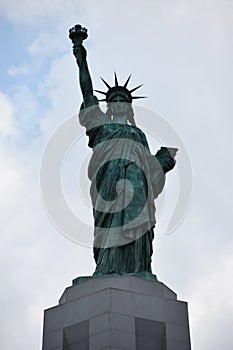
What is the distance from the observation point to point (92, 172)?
17.5m

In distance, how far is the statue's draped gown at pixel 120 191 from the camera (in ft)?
51.6

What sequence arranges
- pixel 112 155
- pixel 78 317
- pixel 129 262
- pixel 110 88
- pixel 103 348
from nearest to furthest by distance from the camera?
pixel 103 348
pixel 78 317
pixel 129 262
pixel 112 155
pixel 110 88

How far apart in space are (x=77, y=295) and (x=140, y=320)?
63.6 inches

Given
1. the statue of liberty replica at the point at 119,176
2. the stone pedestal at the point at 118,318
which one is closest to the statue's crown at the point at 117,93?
the statue of liberty replica at the point at 119,176

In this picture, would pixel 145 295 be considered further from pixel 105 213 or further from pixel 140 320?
pixel 105 213

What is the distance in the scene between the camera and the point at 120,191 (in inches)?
647

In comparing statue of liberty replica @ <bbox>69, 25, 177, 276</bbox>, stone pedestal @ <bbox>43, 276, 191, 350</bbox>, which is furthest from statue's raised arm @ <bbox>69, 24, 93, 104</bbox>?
stone pedestal @ <bbox>43, 276, 191, 350</bbox>

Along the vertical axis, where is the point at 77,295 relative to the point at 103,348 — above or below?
above

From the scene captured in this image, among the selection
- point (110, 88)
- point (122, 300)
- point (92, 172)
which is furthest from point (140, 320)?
point (110, 88)

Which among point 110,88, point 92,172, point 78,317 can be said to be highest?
point 110,88

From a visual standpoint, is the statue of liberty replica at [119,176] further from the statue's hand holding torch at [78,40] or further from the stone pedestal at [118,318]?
the stone pedestal at [118,318]

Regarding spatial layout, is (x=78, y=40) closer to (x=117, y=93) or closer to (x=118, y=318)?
(x=117, y=93)

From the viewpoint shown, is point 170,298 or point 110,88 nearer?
point 170,298

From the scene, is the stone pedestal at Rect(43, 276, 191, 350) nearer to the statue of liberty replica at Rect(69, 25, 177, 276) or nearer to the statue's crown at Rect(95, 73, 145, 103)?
the statue of liberty replica at Rect(69, 25, 177, 276)
